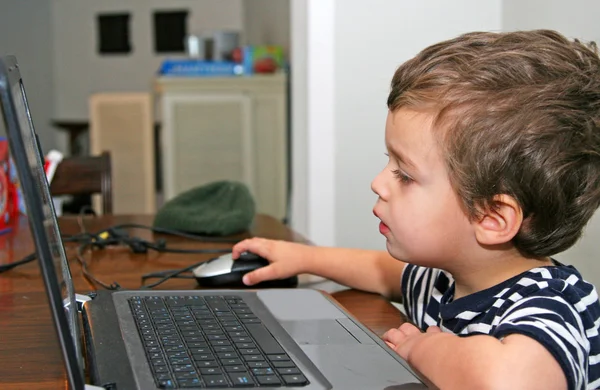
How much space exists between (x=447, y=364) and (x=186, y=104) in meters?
3.40

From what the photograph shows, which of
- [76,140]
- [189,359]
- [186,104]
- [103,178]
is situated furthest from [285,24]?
[189,359]

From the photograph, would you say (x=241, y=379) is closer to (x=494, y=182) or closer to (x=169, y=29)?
(x=494, y=182)

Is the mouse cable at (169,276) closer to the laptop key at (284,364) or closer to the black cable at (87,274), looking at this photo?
the black cable at (87,274)

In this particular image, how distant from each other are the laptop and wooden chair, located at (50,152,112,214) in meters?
1.13

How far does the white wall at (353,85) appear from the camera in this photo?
168 cm

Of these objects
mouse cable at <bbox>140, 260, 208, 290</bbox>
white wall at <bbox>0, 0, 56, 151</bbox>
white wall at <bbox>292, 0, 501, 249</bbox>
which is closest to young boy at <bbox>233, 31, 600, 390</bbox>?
mouse cable at <bbox>140, 260, 208, 290</bbox>

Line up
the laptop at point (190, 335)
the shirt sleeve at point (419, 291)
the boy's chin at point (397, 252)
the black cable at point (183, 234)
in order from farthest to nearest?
the black cable at point (183, 234)
the shirt sleeve at point (419, 291)
the boy's chin at point (397, 252)
the laptop at point (190, 335)

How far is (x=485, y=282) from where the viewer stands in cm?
82

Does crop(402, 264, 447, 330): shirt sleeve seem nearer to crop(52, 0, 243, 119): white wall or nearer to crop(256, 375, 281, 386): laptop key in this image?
crop(256, 375, 281, 386): laptop key

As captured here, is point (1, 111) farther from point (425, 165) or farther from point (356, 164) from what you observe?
point (356, 164)

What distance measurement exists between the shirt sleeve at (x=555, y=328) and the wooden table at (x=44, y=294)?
197mm

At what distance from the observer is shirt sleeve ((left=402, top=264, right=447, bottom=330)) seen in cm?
93

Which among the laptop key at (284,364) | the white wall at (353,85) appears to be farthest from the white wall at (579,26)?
the laptop key at (284,364)

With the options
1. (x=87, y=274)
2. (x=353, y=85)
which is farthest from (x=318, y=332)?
(x=353, y=85)
